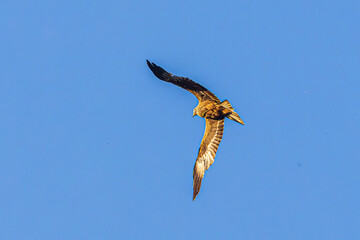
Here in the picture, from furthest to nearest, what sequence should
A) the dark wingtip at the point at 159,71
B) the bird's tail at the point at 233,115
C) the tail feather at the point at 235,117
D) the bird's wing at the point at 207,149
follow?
the bird's wing at the point at 207,149 → the tail feather at the point at 235,117 → the bird's tail at the point at 233,115 → the dark wingtip at the point at 159,71

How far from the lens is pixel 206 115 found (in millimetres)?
20219

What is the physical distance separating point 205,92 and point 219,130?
2.29 meters

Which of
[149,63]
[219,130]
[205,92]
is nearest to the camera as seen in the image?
[149,63]

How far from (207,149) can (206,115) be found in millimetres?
1732

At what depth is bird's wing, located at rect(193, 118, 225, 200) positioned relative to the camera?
21.0m

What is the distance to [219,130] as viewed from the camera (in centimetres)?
2108

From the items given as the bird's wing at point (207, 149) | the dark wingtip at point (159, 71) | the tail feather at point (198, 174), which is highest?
the dark wingtip at point (159, 71)

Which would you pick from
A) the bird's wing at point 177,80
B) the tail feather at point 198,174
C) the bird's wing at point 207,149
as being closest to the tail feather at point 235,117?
the bird's wing at point 177,80

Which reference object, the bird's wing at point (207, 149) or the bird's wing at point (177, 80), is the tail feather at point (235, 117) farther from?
the bird's wing at point (207, 149)

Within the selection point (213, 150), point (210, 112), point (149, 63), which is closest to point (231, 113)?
point (210, 112)

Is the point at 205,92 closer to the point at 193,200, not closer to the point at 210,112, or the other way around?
the point at 210,112

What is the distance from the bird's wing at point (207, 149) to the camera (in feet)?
69.1

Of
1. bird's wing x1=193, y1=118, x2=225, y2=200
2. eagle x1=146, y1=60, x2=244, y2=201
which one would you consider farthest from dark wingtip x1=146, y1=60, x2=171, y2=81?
bird's wing x1=193, y1=118, x2=225, y2=200

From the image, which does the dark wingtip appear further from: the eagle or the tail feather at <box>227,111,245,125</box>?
the tail feather at <box>227,111,245,125</box>
